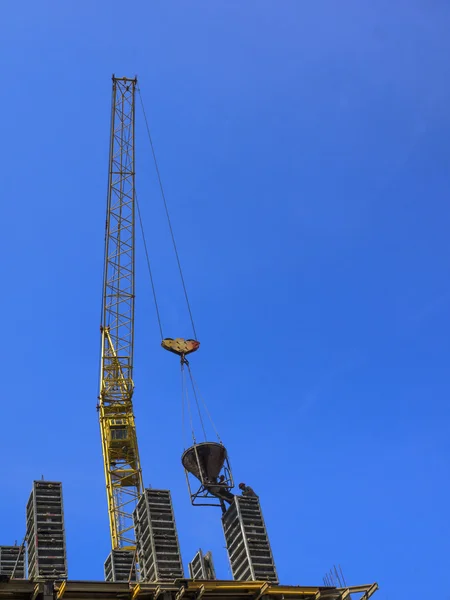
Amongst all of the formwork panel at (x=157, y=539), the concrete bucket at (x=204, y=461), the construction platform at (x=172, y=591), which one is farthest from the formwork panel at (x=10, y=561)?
the concrete bucket at (x=204, y=461)

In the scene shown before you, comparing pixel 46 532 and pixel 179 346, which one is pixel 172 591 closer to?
pixel 46 532

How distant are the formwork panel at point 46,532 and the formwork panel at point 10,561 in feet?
14.4

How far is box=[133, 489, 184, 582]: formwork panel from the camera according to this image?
112ft

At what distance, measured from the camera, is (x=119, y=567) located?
136 feet

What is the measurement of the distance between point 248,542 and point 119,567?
8.47 m

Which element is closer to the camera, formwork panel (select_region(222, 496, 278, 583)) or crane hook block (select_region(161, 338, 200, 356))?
formwork panel (select_region(222, 496, 278, 583))

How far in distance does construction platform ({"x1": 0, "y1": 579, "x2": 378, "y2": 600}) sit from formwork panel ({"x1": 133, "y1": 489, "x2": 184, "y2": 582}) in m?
0.78

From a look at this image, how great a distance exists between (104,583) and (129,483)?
45234 millimetres

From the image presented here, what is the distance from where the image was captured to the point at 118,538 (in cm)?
7325

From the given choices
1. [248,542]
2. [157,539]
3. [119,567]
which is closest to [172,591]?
[157,539]

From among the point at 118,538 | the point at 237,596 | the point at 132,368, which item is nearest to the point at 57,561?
the point at 237,596

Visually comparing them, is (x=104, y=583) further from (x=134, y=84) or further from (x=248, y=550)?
(x=134, y=84)

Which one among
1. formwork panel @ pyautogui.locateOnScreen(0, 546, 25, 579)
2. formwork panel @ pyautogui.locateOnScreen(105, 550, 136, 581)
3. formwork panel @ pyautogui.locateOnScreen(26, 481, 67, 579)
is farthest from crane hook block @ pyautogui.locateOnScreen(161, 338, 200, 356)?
formwork panel @ pyautogui.locateOnScreen(26, 481, 67, 579)

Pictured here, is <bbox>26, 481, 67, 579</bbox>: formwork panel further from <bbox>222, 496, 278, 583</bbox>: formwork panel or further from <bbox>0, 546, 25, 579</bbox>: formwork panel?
<bbox>222, 496, 278, 583</bbox>: formwork panel
